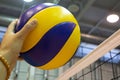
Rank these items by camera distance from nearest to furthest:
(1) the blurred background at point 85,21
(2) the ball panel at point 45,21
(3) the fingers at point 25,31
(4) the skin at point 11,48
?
(4) the skin at point 11,48, (3) the fingers at point 25,31, (2) the ball panel at point 45,21, (1) the blurred background at point 85,21

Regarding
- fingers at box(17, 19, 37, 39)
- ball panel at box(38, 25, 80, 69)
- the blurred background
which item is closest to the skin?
fingers at box(17, 19, 37, 39)

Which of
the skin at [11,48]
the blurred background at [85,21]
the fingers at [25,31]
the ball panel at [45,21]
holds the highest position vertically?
the blurred background at [85,21]

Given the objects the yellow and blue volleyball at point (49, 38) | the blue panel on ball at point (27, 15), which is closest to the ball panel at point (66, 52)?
the yellow and blue volleyball at point (49, 38)

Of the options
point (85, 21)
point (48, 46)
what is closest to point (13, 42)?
point (48, 46)

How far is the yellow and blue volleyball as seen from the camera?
1031mm

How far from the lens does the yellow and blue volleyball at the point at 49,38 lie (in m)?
1.03

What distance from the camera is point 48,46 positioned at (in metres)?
1.04

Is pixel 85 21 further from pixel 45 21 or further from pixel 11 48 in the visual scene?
pixel 11 48

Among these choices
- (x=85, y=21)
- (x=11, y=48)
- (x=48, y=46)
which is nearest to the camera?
(x=11, y=48)

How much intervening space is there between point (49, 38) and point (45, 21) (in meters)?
0.09

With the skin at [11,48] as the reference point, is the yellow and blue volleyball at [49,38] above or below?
above

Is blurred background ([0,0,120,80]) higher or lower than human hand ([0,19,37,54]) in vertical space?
higher

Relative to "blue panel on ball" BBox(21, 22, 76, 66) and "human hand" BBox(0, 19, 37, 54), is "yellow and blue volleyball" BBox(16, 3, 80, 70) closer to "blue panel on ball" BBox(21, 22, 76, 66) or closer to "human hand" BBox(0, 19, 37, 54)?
"blue panel on ball" BBox(21, 22, 76, 66)

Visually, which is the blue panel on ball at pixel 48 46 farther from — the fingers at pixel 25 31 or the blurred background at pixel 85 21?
the blurred background at pixel 85 21
